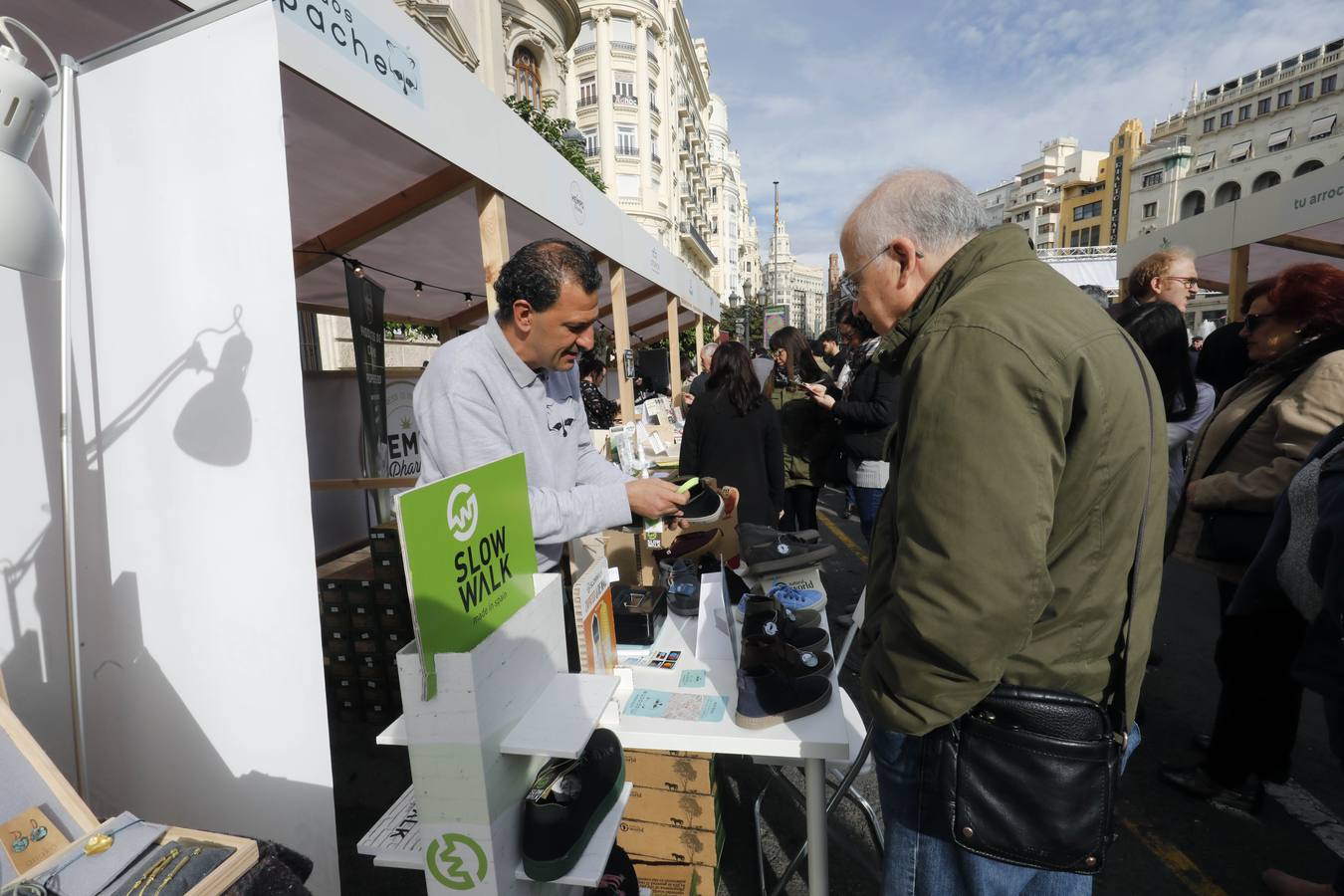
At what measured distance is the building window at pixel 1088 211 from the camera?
62.2 metres

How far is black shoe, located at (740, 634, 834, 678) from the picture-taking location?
153 centimetres

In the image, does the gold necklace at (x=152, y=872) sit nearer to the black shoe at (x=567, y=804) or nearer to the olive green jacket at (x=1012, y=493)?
the black shoe at (x=567, y=804)

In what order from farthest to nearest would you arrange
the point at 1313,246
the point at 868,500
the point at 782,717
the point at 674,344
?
1. the point at 674,344
2. the point at 1313,246
3. the point at 868,500
4. the point at 782,717

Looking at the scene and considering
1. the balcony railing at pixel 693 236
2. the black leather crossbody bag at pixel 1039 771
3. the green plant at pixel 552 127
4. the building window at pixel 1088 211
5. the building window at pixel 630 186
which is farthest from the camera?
the building window at pixel 1088 211

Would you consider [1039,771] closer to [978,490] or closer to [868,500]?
[978,490]

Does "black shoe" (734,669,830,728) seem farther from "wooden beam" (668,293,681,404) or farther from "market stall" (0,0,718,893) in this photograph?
"wooden beam" (668,293,681,404)

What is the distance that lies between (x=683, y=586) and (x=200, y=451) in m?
1.47

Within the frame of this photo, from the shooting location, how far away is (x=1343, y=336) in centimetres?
214

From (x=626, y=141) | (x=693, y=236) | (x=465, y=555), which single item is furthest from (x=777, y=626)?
(x=693, y=236)

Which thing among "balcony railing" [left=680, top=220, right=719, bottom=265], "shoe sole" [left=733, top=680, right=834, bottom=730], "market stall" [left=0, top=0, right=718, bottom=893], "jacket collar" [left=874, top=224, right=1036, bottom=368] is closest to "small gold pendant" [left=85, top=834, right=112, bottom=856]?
"market stall" [left=0, top=0, right=718, bottom=893]

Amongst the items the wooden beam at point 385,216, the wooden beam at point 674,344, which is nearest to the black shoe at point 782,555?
the wooden beam at point 385,216

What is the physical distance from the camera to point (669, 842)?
1937 mm

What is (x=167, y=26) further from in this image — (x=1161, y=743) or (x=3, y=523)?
(x=1161, y=743)

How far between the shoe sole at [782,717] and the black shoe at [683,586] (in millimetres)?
609
